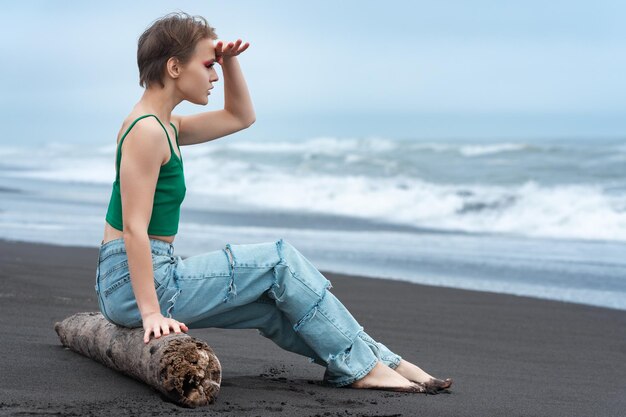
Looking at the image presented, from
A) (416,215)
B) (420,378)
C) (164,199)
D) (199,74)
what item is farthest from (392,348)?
(416,215)

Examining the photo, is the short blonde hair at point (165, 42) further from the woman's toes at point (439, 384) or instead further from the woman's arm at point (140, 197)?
the woman's toes at point (439, 384)

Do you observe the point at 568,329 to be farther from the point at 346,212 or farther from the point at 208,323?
the point at 346,212

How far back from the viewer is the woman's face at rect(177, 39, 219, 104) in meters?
4.10

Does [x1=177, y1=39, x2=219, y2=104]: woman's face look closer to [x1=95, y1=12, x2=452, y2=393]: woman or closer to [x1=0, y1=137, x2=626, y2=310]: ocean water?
[x1=95, y1=12, x2=452, y2=393]: woman

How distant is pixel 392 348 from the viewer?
5.77 m

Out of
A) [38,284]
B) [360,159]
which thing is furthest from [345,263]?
[360,159]

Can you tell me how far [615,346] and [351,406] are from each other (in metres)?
2.88

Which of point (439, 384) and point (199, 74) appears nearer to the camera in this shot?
point (199, 74)

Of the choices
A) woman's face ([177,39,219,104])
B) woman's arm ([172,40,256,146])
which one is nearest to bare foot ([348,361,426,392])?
woman's arm ([172,40,256,146])

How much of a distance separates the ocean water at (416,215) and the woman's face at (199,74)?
4.87 meters

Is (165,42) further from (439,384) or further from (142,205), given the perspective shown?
(439,384)

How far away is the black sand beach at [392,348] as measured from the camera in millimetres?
3916

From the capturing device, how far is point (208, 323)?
4324 millimetres

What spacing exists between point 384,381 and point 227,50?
1665 mm
